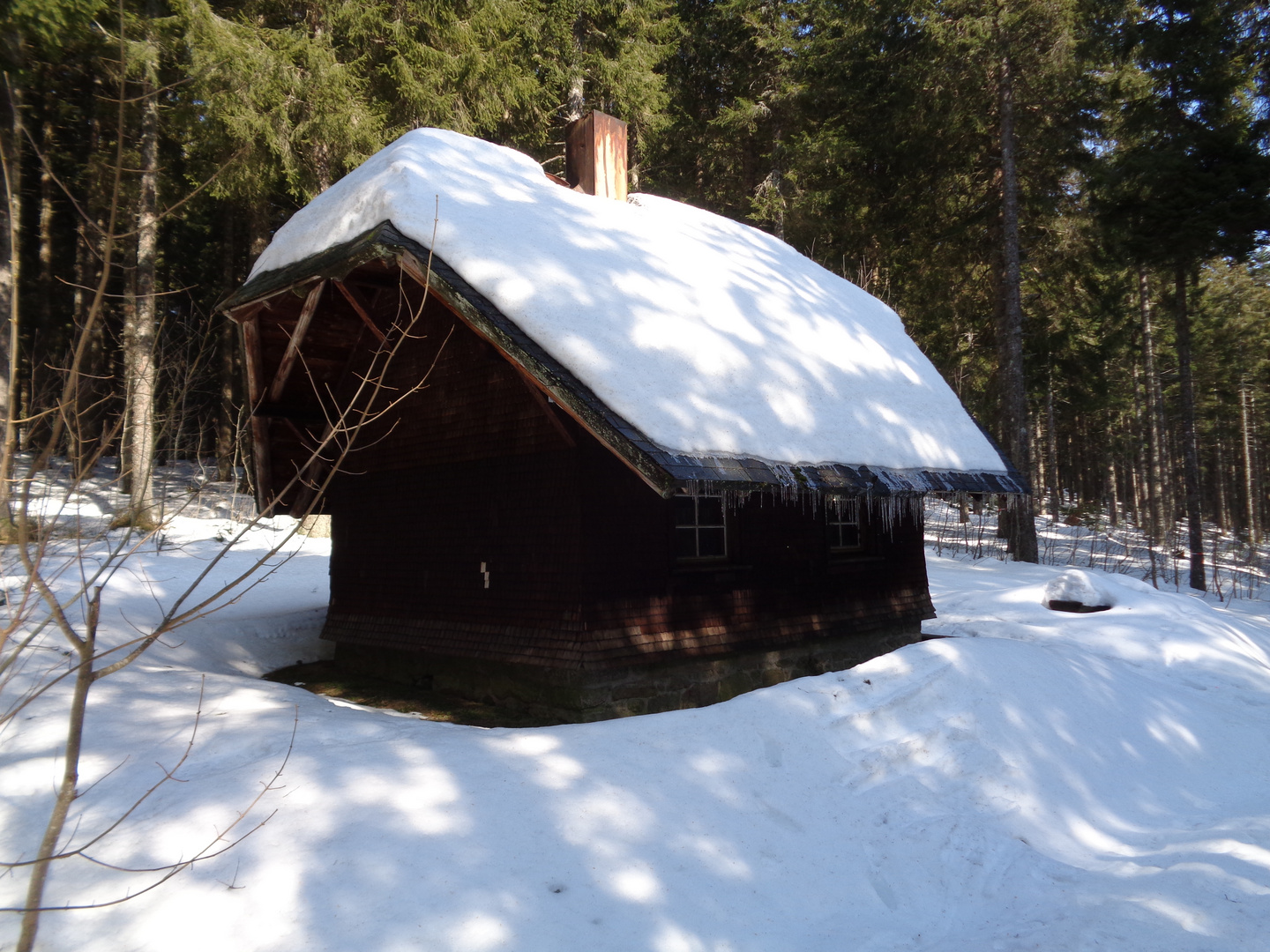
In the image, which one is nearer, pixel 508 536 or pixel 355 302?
pixel 355 302

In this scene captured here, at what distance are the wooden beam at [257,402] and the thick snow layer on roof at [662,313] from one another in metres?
0.68

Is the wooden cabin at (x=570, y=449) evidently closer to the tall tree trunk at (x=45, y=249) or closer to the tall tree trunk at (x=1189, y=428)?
the tall tree trunk at (x=1189, y=428)

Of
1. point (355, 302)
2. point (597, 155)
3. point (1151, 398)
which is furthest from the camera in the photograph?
point (1151, 398)

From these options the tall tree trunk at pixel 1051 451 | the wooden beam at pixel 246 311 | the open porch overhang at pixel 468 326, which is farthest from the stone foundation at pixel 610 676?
the tall tree trunk at pixel 1051 451

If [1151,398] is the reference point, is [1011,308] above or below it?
above


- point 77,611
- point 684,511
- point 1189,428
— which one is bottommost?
point 77,611

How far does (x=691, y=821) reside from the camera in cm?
520

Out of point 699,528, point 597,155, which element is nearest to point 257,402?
point 699,528

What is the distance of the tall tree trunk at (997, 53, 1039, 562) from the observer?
1752cm

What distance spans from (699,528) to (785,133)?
16.9 m

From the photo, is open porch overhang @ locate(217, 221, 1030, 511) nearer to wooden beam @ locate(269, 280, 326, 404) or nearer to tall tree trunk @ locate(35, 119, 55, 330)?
wooden beam @ locate(269, 280, 326, 404)

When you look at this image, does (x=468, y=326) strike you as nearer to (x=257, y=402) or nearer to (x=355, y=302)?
(x=355, y=302)

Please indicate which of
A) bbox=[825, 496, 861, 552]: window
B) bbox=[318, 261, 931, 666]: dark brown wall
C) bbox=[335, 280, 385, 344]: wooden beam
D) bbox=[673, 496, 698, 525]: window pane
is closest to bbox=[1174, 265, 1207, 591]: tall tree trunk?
bbox=[318, 261, 931, 666]: dark brown wall

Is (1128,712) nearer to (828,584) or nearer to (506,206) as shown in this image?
(828,584)
